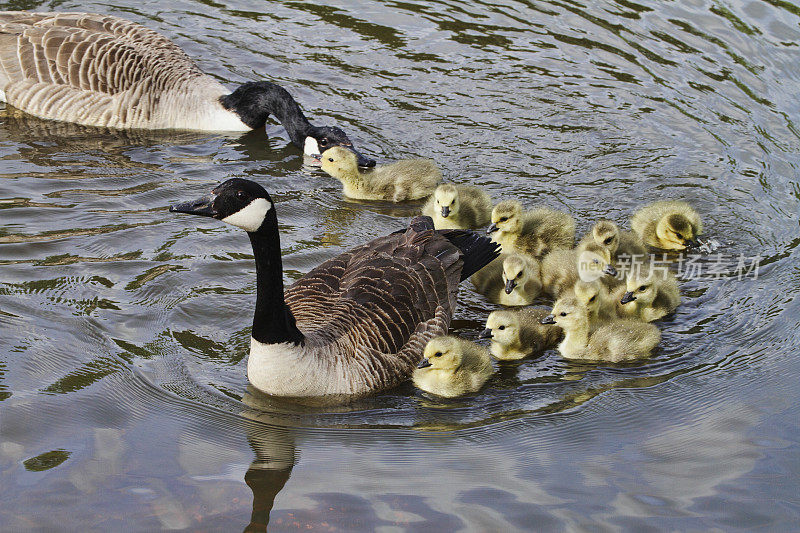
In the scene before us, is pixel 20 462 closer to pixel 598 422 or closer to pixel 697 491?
pixel 598 422

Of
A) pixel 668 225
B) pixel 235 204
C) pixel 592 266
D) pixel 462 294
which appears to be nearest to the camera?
pixel 235 204

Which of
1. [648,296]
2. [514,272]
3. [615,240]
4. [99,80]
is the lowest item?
[99,80]

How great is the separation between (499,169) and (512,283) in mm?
2436

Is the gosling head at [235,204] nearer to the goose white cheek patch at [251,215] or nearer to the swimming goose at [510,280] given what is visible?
the goose white cheek patch at [251,215]

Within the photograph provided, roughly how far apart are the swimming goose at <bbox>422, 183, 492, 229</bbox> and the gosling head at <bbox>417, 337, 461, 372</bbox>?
2.08 m

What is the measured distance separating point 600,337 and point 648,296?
596 mm

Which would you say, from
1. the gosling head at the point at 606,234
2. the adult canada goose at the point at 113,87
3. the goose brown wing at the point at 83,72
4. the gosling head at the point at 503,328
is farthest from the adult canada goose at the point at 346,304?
the goose brown wing at the point at 83,72

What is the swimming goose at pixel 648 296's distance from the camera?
6.63 meters

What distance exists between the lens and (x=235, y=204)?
529 centimetres

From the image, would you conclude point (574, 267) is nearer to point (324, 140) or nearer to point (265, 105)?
point (324, 140)

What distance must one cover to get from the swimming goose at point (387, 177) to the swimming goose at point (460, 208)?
1.01 feet

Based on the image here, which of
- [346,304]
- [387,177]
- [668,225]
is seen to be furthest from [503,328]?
[387,177]

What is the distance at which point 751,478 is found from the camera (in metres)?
5.13

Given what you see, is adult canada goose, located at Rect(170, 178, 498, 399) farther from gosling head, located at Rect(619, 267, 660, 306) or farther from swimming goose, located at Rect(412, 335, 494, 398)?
gosling head, located at Rect(619, 267, 660, 306)
